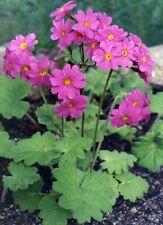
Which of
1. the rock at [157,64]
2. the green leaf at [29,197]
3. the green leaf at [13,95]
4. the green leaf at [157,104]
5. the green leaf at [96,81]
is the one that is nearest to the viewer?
the green leaf at [29,197]

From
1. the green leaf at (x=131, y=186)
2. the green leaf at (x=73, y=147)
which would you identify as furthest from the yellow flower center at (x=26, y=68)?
the green leaf at (x=131, y=186)

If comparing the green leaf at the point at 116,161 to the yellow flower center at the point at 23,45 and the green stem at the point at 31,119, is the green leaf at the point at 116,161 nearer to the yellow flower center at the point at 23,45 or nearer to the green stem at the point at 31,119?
the green stem at the point at 31,119

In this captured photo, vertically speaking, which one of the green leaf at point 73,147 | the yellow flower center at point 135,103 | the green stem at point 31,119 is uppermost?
the yellow flower center at point 135,103

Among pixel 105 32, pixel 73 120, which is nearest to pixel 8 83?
pixel 73 120

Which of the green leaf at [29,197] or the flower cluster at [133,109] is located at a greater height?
the flower cluster at [133,109]

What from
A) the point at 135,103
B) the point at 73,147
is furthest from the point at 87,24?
the point at 73,147

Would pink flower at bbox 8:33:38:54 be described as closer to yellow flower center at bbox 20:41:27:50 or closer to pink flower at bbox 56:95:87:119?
yellow flower center at bbox 20:41:27:50

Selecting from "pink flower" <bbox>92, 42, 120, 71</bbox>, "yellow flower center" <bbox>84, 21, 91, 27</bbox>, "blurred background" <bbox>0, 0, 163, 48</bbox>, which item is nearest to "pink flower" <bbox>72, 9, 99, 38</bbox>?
"yellow flower center" <bbox>84, 21, 91, 27</bbox>
